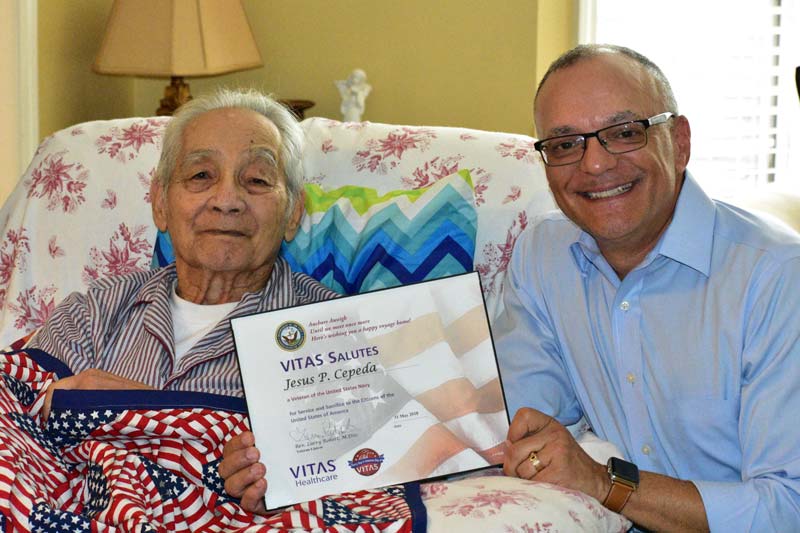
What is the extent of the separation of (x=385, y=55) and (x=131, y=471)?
238 centimetres

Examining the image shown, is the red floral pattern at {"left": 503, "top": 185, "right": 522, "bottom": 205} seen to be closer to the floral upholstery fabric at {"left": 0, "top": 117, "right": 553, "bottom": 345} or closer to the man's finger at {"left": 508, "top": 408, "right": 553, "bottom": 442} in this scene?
the floral upholstery fabric at {"left": 0, "top": 117, "right": 553, "bottom": 345}

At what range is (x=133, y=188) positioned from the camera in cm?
219

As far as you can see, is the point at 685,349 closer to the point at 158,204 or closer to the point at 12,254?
the point at 158,204

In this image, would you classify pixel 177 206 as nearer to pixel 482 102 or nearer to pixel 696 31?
pixel 482 102

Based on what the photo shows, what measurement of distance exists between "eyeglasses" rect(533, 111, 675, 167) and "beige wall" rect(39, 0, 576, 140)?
1804 mm

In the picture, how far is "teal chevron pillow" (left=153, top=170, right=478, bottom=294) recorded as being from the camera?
1931mm

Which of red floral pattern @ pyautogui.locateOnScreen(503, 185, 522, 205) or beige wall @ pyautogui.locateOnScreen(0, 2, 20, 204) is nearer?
red floral pattern @ pyautogui.locateOnScreen(503, 185, 522, 205)

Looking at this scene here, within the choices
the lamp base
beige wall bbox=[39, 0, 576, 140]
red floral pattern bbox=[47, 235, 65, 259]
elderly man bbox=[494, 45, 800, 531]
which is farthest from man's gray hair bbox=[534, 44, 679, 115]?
the lamp base

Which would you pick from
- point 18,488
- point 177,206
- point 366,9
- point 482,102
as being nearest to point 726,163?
point 482,102

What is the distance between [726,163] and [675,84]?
1.06ft

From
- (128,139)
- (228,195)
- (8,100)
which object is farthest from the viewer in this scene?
(8,100)
